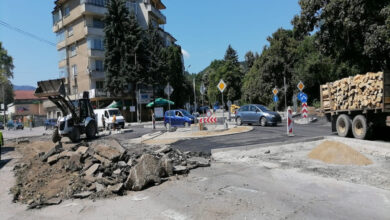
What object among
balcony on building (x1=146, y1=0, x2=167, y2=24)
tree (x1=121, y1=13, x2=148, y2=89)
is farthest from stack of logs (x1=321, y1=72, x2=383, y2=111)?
balcony on building (x1=146, y1=0, x2=167, y2=24)

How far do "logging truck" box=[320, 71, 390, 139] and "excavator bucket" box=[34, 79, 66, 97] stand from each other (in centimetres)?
1379

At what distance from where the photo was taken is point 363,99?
455 inches

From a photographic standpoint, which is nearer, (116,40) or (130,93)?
(116,40)

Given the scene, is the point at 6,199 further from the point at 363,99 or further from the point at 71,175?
the point at 363,99

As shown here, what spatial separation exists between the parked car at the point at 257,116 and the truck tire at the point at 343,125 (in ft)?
26.7

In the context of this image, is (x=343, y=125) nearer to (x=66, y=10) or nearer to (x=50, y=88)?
(x=50, y=88)

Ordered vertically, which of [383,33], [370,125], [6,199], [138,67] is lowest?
[6,199]

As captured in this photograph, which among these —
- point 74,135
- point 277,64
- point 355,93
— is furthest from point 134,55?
point 355,93

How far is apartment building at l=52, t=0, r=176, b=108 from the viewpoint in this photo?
47344 mm

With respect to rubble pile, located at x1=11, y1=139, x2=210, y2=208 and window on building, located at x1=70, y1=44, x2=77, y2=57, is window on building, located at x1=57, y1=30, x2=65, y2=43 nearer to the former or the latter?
window on building, located at x1=70, y1=44, x2=77, y2=57

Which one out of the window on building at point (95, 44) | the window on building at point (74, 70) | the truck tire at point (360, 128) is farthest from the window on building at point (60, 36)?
the truck tire at point (360, 128)

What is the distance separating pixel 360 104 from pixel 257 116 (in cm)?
1069

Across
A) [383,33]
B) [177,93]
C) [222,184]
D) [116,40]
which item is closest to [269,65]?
[177,93]

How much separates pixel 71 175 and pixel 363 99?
1067cm
